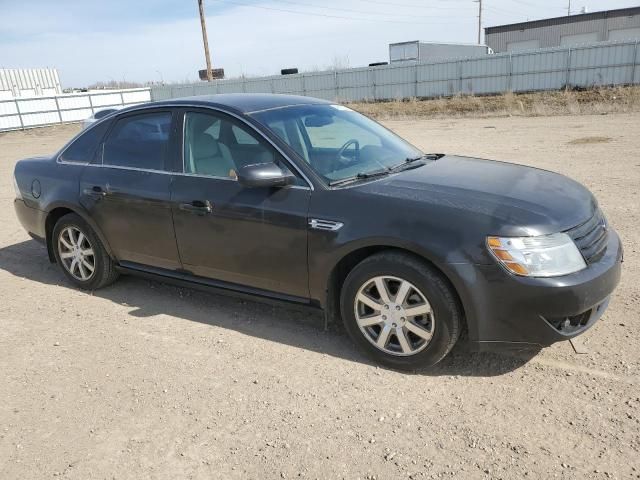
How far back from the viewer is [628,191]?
7.57 m

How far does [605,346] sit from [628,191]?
483 cm

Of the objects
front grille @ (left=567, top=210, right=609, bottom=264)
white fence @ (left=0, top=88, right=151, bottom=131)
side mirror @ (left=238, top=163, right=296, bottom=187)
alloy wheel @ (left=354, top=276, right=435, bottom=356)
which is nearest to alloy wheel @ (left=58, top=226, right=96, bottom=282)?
side mirror @ (left=238, top=163, right=296, bottom=187)

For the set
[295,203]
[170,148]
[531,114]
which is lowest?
[531,114]

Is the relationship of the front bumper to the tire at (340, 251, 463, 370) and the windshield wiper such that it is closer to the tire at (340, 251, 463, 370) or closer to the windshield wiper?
the tire at (340, 251, 463, 370)

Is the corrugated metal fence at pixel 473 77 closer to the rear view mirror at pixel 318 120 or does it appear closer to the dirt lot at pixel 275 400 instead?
the dirt lot at pixel 275 400

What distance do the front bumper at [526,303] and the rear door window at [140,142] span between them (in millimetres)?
2633

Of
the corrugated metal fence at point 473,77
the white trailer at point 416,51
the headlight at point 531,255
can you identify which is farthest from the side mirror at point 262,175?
the white trailer at point 416,51

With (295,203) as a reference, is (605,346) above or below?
below

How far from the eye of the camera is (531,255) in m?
3.02

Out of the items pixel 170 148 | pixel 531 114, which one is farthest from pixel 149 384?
pixel 531 114

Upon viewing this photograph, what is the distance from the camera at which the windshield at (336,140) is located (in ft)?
12.7

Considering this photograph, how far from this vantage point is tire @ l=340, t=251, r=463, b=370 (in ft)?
10.6

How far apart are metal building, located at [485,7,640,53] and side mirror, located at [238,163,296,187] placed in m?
50.2

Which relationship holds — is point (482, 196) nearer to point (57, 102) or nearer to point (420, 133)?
point (420, 133)
